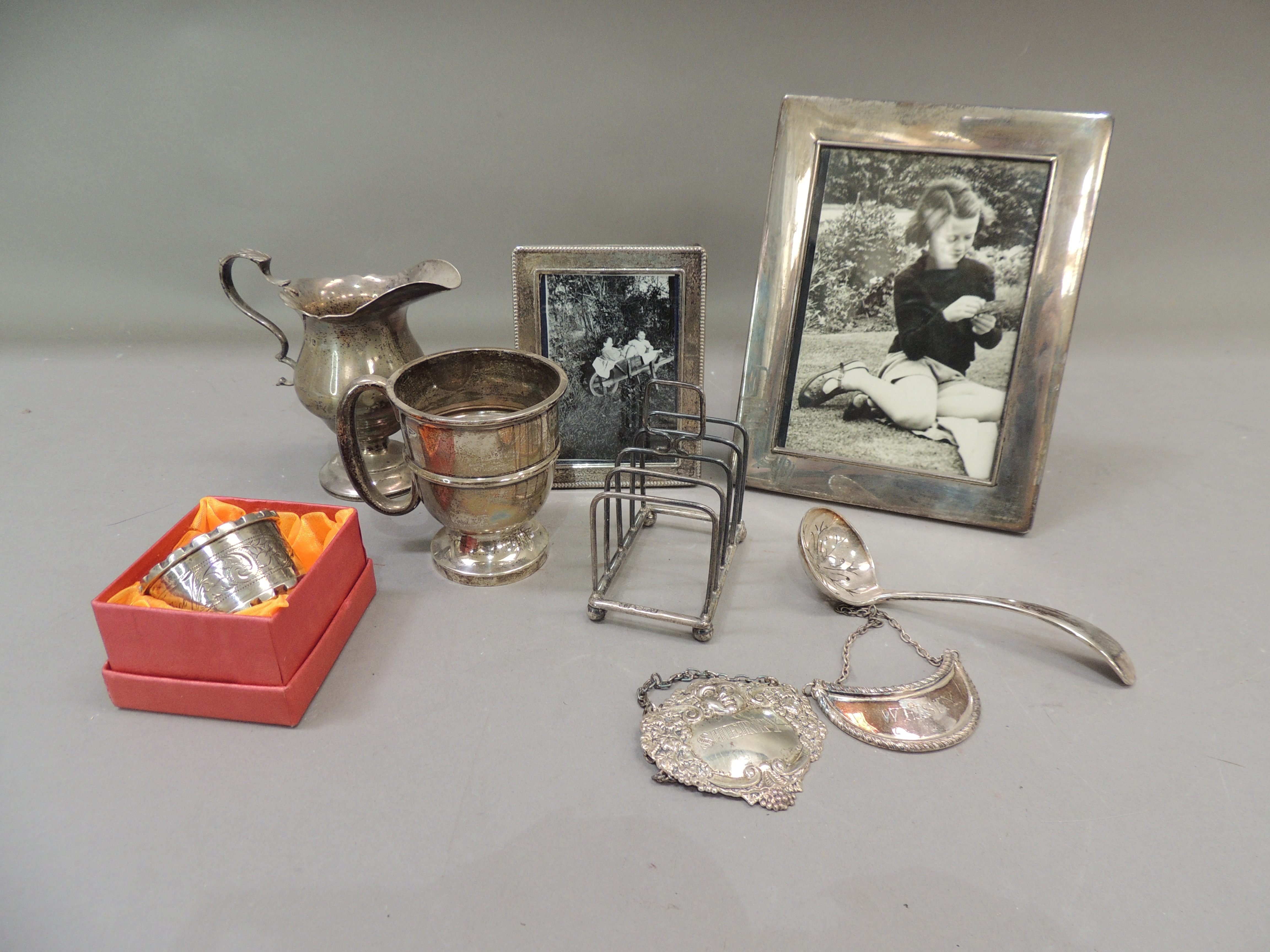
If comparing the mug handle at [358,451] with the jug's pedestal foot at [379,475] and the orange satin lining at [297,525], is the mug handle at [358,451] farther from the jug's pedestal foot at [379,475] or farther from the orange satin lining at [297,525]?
the jug's pedestal foot at [379,475]

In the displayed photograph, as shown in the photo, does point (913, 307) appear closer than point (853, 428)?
Yes

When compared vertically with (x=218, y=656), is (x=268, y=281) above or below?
above

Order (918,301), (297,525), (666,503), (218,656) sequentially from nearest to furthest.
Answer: (218,656), (666,503), (297,525), (918,301)

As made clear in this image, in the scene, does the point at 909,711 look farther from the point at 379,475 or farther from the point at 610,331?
the point at 379,475

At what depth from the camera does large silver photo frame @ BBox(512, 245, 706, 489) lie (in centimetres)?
209

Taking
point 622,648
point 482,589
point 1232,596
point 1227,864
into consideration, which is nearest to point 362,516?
point 482,589

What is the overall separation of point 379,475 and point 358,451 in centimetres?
42

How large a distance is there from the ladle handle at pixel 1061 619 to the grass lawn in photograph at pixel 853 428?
0.44 meters

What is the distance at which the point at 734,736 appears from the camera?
150cm

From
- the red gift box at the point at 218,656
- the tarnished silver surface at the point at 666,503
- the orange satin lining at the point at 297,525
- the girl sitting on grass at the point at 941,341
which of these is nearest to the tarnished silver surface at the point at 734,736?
the tarnished silver surface at the point at 666,503

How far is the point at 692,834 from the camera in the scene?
53.0 inches

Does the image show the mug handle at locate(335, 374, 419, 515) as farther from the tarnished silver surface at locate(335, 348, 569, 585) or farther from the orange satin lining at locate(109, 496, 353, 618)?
the orange satin lining at locate(109, 496, 353, 618)

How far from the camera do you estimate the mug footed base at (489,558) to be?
6.27 feet

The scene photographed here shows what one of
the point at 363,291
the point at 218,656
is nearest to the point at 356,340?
the point at 363,291
